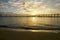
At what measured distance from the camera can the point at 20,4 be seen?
2.35 feet

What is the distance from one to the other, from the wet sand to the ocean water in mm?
47

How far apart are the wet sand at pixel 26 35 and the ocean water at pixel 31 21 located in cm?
5

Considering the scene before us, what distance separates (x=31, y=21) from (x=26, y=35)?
0.09 meters

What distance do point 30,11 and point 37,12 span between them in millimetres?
41

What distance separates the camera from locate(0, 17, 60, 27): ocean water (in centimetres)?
65

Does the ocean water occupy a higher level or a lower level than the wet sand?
higher

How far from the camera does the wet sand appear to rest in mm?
594

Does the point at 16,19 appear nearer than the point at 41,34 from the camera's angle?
No

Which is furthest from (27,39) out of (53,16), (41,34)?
(53,16)

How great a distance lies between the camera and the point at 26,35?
61cm

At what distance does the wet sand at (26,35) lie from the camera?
1.95 feet

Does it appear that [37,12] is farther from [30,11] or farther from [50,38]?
[50,38]

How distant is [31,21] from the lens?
673 mm

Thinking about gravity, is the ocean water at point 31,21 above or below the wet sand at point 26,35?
above
